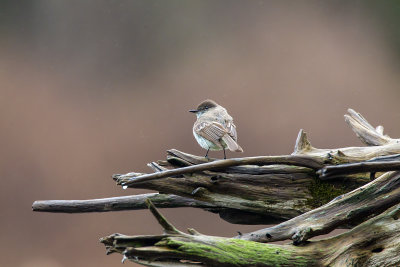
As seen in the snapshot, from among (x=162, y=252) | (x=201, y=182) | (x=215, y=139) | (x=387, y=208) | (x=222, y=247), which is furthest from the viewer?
(x=215, y=139)

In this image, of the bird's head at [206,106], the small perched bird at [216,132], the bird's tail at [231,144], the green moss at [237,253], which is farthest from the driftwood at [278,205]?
the bird's head at [206,106]

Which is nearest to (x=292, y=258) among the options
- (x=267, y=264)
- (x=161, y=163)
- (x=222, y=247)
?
(x=267, y=264)

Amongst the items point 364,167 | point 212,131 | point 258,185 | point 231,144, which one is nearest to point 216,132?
point 212,131

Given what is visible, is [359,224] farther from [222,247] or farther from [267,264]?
[222,247]

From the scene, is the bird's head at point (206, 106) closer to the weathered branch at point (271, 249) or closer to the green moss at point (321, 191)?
the green moss at point (321, 191)

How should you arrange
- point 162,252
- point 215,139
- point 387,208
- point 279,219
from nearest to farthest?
point 162,252
point 387,208
point 279,219
point 215,139

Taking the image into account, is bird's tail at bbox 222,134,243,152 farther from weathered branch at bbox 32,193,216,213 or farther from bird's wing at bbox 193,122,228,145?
weathered branch at bbox 32,193,216,213
